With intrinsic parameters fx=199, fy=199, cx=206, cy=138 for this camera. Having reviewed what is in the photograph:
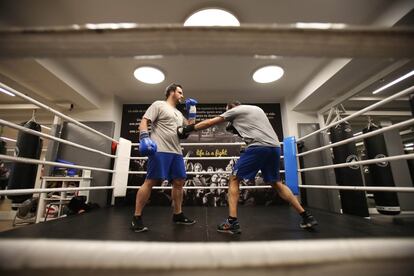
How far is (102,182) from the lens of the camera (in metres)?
3.42

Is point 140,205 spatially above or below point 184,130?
below

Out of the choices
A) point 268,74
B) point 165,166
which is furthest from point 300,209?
point 268,74

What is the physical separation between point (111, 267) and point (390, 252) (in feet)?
1.10

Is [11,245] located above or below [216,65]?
below

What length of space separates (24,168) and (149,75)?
202cm

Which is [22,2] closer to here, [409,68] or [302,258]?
[302,258]

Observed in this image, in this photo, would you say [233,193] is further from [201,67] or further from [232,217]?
[201,67]

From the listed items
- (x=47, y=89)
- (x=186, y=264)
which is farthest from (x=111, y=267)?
(x=47, y=89)

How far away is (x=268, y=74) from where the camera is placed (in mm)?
3174

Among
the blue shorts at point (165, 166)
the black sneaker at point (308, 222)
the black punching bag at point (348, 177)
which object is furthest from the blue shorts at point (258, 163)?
the black punching bag at point (348, 177)

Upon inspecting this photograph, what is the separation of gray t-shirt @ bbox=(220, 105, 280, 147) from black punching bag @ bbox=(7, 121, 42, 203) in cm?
247

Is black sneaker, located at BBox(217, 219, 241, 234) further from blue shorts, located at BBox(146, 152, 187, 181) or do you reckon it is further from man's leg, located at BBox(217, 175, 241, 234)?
blue shorts, located at BBox(146, 152, 187, 181)

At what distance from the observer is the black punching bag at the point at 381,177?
8.11ft

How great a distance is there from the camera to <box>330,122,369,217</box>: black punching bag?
2.52 meters
